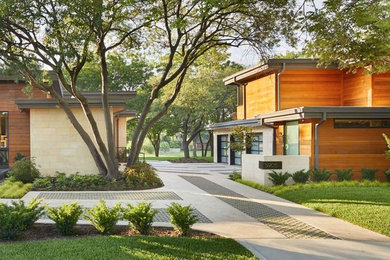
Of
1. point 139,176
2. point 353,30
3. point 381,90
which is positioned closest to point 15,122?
point 139,176

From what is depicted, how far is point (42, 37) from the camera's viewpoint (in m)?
13.6

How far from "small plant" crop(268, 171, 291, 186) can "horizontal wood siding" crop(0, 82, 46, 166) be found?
12256 mm

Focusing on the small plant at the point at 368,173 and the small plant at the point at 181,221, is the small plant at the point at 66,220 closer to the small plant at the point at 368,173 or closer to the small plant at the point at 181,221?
the small plant at the point at 181,221

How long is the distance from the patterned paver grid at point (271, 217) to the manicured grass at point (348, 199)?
4.24 ft

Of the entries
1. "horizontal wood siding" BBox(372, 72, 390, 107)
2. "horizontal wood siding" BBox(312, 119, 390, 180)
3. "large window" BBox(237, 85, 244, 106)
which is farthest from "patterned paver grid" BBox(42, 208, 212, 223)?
"large window" BBox(237, 85, 244, 106)

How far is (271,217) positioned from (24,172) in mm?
10409

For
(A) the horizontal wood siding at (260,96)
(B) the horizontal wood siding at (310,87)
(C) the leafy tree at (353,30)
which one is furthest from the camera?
(A) the horizontal wood siding at (260,96)

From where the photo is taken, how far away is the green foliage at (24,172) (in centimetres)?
1484

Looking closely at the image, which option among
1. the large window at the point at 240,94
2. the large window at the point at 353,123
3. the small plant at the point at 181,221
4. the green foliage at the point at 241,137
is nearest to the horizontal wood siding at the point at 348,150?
the large window at the point at 353,123

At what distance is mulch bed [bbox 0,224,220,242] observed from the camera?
7188mm

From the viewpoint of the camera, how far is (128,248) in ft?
20.5

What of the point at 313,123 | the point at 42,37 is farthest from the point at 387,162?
the point at 42,37

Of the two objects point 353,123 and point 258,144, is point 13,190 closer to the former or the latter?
point 353,123

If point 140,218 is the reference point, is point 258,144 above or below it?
above
